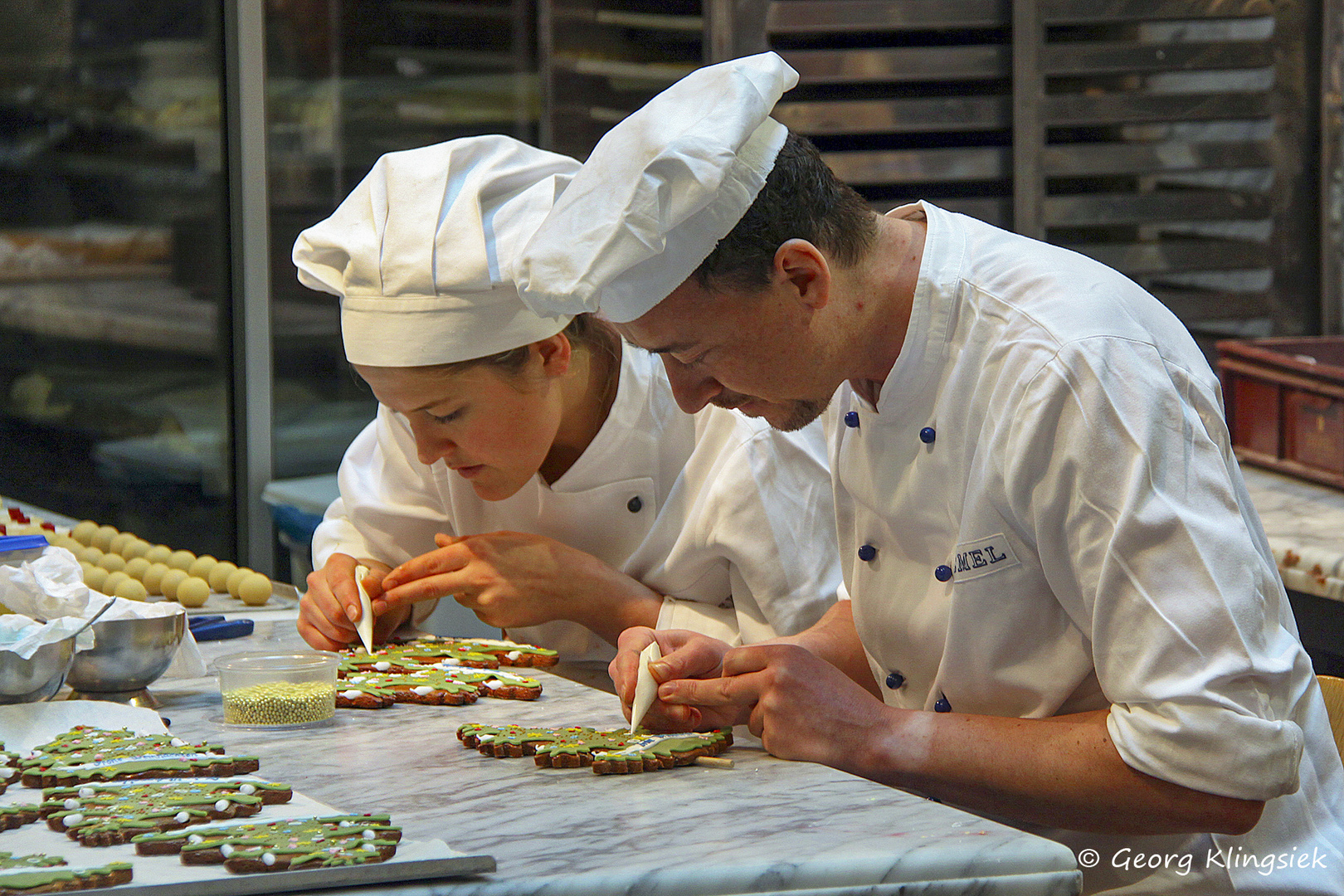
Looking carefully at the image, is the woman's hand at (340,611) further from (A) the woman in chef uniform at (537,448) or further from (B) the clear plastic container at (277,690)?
(B) the clear plastic container at (277,690)

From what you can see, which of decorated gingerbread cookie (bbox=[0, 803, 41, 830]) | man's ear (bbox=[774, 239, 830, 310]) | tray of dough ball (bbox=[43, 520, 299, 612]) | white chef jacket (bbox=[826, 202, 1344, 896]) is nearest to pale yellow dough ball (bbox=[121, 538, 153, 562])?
Result: tray of dough ball (bbox=[43, 520, 299, 612])

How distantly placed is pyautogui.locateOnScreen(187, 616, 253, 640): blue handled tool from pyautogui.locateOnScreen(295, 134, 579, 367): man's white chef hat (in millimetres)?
550

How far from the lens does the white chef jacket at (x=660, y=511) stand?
7.09 ft

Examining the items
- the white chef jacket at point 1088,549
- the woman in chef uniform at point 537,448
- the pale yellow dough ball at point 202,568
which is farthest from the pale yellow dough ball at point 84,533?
the white chef jacket at point 1088,549

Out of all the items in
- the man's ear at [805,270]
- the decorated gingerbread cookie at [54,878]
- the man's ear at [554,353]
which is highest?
the man's ear at [805,270]

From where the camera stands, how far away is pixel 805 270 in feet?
5.32

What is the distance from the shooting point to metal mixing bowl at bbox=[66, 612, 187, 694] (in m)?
1.91

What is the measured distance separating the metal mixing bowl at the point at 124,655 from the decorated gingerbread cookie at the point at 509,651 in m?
0.41

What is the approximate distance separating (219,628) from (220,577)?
15.8 inches

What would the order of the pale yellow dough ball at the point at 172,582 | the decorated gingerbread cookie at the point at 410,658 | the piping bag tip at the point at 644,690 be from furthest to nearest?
the pale yellow dough ball at the point at 172,582
the decorated gingerbread cookie at the point at 410,658
the piping bag tip at the point at 644,690

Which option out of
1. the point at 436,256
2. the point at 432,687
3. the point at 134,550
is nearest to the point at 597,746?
the point at 432,687

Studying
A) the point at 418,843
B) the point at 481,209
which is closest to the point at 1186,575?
the point at 418,843

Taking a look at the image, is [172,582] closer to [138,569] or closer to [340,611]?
[138,569]

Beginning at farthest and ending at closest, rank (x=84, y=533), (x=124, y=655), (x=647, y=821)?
(x=84, y=533)
(x=124, y=655)
(x=647, y=821)
